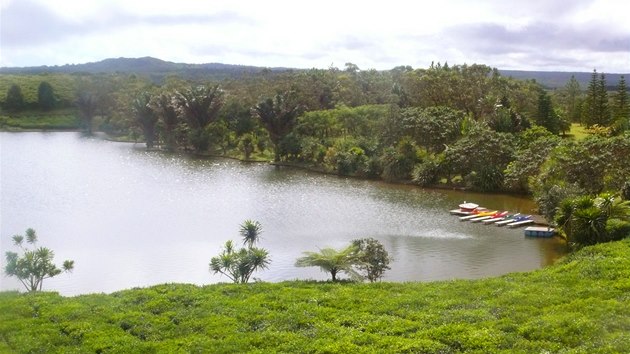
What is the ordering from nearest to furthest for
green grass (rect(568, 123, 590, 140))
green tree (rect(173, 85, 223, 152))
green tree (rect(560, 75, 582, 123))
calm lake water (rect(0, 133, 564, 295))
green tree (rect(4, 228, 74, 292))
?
green tree (rect(4, 228, 74, 292))
calm lake water (rect(0, 133, 564, 295))
green grass (rect(568, 123, 590, 140))
green tree (rect(173, 85, 223, 152))
green tree (rect(560, 75, 582, 123))

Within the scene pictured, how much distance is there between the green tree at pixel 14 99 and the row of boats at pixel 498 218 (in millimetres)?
67413

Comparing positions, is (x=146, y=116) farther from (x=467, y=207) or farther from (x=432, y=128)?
(x=467, y=207)

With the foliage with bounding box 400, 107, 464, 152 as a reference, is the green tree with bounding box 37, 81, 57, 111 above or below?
above

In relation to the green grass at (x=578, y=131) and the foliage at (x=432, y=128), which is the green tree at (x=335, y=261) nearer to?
the foliage at (x=432, y=128)

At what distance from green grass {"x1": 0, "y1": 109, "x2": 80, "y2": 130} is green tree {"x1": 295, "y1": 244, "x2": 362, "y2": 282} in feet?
228

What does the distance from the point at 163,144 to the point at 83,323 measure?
173ft

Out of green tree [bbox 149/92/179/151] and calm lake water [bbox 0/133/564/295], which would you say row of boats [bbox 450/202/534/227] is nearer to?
calm lake water [bbox 0/133/564/295]

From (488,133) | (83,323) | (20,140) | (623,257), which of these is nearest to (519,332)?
(623,257)

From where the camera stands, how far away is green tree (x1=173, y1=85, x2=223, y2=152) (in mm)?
59469

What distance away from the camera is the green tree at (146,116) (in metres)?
62.6

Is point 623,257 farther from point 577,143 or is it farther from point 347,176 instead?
point 347,176

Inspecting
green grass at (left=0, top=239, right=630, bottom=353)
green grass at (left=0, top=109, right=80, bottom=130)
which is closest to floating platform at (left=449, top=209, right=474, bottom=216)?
green grass at (left=0, top=239, right=630, bottom=353)

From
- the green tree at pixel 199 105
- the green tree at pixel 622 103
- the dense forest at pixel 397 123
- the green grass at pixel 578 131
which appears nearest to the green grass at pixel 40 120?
the dense forest at pixel 397 123

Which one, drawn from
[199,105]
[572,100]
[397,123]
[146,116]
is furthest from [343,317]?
[572,100]
